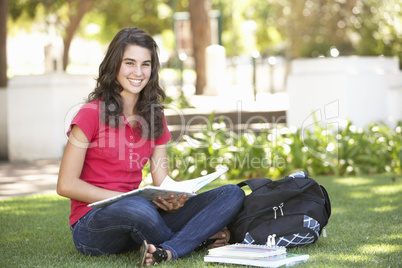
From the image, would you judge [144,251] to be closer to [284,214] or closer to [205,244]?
[205,244]

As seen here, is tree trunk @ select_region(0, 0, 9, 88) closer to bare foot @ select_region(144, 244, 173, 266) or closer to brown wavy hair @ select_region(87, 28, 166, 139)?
brown wavy hair @ select_region(87, 28, 166, 139)

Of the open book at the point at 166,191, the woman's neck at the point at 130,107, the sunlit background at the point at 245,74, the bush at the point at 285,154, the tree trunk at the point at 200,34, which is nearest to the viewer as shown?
the open book at the point at 166,191

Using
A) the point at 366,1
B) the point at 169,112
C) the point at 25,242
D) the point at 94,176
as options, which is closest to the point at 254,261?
the point at 94,176

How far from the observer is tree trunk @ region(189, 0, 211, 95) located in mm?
13477

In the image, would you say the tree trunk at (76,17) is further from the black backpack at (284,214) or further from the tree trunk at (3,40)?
the black backpack at (284,214)

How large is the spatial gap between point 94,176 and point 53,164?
5846 millimetres

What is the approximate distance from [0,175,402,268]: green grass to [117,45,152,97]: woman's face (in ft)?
3.44

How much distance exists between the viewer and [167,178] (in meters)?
3.59

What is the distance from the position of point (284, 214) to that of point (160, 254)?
2.70 feet

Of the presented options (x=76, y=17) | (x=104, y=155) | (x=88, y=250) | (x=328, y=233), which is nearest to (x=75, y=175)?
(x=104, y=155)

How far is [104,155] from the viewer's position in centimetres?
357

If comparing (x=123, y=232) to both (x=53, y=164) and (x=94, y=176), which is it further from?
(x=53, y=164)

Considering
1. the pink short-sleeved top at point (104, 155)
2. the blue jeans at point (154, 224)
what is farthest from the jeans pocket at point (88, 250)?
the pink short-sleeved top at point (104, 155)

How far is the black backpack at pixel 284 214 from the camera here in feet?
12.0
